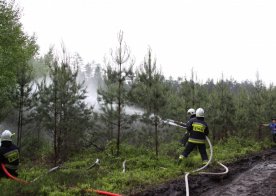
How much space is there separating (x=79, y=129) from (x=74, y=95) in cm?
212

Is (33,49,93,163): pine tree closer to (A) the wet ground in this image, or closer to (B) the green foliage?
(B) the green foliage

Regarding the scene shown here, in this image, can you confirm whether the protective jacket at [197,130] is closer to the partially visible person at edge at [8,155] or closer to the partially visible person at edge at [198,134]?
the partially visible person at edge at [198,134]

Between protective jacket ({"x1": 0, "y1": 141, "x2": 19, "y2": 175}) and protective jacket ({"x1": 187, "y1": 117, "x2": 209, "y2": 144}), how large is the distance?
5344 millimetres

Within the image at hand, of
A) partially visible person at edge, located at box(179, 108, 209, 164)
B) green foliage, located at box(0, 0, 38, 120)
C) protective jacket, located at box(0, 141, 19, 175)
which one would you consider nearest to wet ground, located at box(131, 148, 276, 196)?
partially visible person at edge, located at box(179, 108, 209, 164)

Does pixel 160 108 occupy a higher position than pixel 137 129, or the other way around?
pixel 160 108

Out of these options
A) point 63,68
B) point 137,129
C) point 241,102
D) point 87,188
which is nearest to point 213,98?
point 241,102

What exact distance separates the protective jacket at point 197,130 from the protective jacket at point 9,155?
534 centimetres

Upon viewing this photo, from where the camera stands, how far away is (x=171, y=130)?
69.0 feet

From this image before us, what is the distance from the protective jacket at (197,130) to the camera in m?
9.26

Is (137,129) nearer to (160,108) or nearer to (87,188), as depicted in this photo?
(160,108)

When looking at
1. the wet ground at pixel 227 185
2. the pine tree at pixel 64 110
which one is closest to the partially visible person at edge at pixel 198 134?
the wet ground at pixel 227 185

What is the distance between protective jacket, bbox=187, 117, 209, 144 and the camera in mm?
9258

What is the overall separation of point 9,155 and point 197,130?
5.67 meters

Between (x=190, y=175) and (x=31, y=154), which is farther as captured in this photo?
(x=31, y=154)
